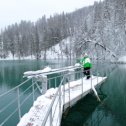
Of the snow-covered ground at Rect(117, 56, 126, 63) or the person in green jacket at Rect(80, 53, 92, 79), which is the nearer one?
the person in green jacket at Rect(80, 53, 92, 79)

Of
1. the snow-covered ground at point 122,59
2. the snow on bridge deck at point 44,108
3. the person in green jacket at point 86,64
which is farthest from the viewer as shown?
the snow-covered ground at point 122,59

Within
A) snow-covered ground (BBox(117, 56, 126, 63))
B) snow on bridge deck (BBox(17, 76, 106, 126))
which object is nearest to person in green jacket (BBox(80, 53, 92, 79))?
snow on bridge deck (BBox(17, 76, 106, 126))

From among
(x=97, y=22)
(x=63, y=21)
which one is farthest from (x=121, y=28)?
(x=63, y=21)

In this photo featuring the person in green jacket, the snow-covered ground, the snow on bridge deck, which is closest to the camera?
the snow on bridge deck

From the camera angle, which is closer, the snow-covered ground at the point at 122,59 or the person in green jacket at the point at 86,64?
the person in green jacket at the point at 86,64

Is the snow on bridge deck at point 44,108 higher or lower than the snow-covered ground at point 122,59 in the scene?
lower

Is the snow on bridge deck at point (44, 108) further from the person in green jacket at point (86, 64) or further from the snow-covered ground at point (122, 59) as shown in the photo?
the snow-covered ground at point (122, 59)

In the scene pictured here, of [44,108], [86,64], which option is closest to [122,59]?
[86,64]

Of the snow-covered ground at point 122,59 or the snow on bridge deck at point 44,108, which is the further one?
the snow-covered ground at point 122,59

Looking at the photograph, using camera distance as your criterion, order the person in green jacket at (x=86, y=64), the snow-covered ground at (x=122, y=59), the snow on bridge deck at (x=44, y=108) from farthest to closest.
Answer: the snow-covered ground at (x=122, y=59) < the person in green jacket at (x=86, y=64) < the snow on bridge deck at (x=44, y=108)

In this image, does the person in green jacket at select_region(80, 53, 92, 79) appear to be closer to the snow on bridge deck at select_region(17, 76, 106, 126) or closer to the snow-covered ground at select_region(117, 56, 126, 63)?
the snow on bridge deck at select_region(17, 76, 106, 126)

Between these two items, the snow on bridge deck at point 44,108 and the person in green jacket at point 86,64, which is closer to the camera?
the snow on bridge deck at point 44,108

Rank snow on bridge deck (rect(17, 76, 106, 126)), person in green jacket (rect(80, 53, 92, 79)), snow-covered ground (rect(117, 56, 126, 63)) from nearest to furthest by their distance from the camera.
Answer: snow on bridge deck (rect(17, 76, 106, 126)), person in green jacket (rect(80, 53, 92, 79)), snow-covered ground (rect(117, 56, 126, 63))

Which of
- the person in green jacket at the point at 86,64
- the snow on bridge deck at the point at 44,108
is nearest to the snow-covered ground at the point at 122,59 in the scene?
the person in green jacket at the point at 86,64
